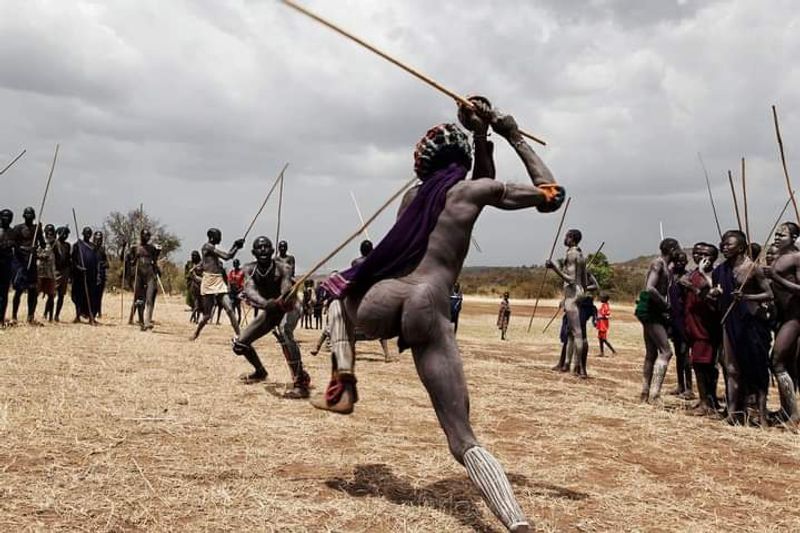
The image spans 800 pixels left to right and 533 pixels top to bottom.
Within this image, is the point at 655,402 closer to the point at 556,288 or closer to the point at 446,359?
the point at 446,359

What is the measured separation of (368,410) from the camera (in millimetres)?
7070

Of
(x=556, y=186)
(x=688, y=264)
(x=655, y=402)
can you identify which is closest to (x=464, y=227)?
(x=556, y=186)

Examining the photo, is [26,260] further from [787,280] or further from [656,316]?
[787,280]

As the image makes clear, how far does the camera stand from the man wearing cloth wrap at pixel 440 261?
12.0 ft

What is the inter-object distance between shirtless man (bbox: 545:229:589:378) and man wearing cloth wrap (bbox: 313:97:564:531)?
285 inches

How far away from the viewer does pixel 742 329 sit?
723 centimetres

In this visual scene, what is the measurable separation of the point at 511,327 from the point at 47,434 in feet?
73.8

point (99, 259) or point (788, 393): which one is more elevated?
point (99, 259)

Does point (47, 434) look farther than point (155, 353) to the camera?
No

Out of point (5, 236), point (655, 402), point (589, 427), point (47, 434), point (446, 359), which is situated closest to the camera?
point (446, 359)

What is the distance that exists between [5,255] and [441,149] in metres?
11.3

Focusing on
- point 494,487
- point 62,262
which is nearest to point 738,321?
point 494,487

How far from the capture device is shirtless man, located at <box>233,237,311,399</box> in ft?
25.4

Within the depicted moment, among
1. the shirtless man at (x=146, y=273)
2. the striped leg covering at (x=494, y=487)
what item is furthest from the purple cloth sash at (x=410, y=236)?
the shirtless man at (x=146, y=273)
